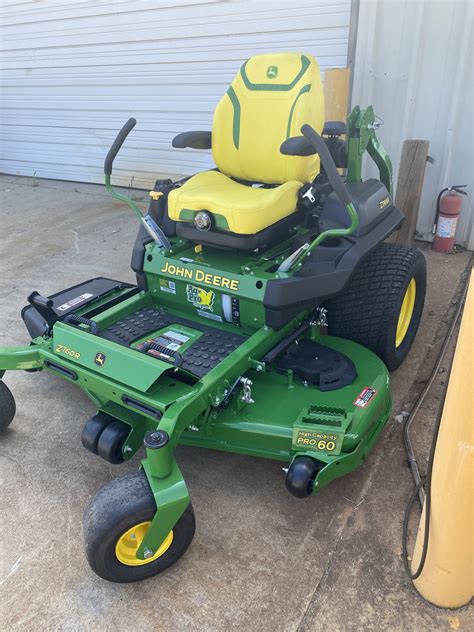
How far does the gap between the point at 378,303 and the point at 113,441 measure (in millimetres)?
1494

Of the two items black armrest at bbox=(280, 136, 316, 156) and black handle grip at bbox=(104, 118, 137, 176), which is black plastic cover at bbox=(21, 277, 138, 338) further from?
black armrest at bbox=(280, 136, 316, 156)

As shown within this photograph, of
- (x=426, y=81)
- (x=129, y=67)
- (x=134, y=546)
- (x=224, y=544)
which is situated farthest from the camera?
(x=129, y=67)

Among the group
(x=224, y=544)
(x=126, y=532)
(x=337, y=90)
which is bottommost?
(x=224, y=544)

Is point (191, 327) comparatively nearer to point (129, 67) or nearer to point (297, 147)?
point (297, 147)

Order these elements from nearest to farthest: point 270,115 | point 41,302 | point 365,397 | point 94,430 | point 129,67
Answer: point 94,430, point 365,397, point 41,302, point 270,115, point 129,67

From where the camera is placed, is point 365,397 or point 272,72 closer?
point 365,397

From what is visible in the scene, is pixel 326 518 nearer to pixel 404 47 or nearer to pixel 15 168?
pixel 404 47

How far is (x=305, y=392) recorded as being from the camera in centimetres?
230

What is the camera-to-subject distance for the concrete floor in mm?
1744

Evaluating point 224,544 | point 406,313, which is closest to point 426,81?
point 406,313

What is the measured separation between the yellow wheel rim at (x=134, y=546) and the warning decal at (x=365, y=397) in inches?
36.1

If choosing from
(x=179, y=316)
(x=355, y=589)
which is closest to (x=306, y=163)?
(x=179, y=316)

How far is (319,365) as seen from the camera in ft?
7.92

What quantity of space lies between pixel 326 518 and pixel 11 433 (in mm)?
1591
